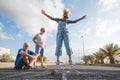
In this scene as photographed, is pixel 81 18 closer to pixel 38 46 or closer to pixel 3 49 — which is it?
pixel 38 46

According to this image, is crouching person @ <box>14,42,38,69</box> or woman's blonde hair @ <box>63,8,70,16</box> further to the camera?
crouching person @ <box>14,42,38,69</box>

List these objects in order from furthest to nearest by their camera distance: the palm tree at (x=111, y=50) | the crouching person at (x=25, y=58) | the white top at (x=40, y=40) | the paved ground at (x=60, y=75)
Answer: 1. the palm tree at (x=111, y=50)
2. the white top at (x=40, y=40)
3. the crouching person at (x=25, y=58)
4. the paved ground at (x=60, y=75)

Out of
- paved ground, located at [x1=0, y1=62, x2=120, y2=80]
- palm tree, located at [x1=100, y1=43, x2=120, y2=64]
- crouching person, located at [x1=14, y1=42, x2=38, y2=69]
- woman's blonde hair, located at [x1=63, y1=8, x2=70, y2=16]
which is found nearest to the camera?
paved ground, located at [x1=0, y1=62, x2=120, y2=80]

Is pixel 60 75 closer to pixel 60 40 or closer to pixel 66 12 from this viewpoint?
pixel 60 40

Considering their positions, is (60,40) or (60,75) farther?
(60,40)

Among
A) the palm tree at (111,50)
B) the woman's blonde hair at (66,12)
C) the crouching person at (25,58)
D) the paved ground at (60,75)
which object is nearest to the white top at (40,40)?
the crouching person at (25,58)

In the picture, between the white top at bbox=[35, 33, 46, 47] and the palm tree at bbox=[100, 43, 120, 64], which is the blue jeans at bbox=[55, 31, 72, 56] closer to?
the white top at bbox=[35, 33, 46, 47]

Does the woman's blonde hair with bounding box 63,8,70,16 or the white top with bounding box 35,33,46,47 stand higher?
the woman's blonde hair with bounding box 63,8,70,16

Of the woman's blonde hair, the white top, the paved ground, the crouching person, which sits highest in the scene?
the woman's blonde hair

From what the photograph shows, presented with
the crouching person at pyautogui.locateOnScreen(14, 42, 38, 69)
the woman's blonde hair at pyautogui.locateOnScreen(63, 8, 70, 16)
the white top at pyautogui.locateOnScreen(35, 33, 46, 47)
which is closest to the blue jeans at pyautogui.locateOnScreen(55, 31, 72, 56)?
the woman's blonde hair at pyautogui.locateOnScreen(63, 8, 70, 16)

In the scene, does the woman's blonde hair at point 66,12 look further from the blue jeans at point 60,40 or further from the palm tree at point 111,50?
the palm tree at point 111,50

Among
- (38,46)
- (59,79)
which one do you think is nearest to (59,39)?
(59,79)

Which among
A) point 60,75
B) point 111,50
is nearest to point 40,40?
point 60,75

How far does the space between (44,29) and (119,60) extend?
110 ft
